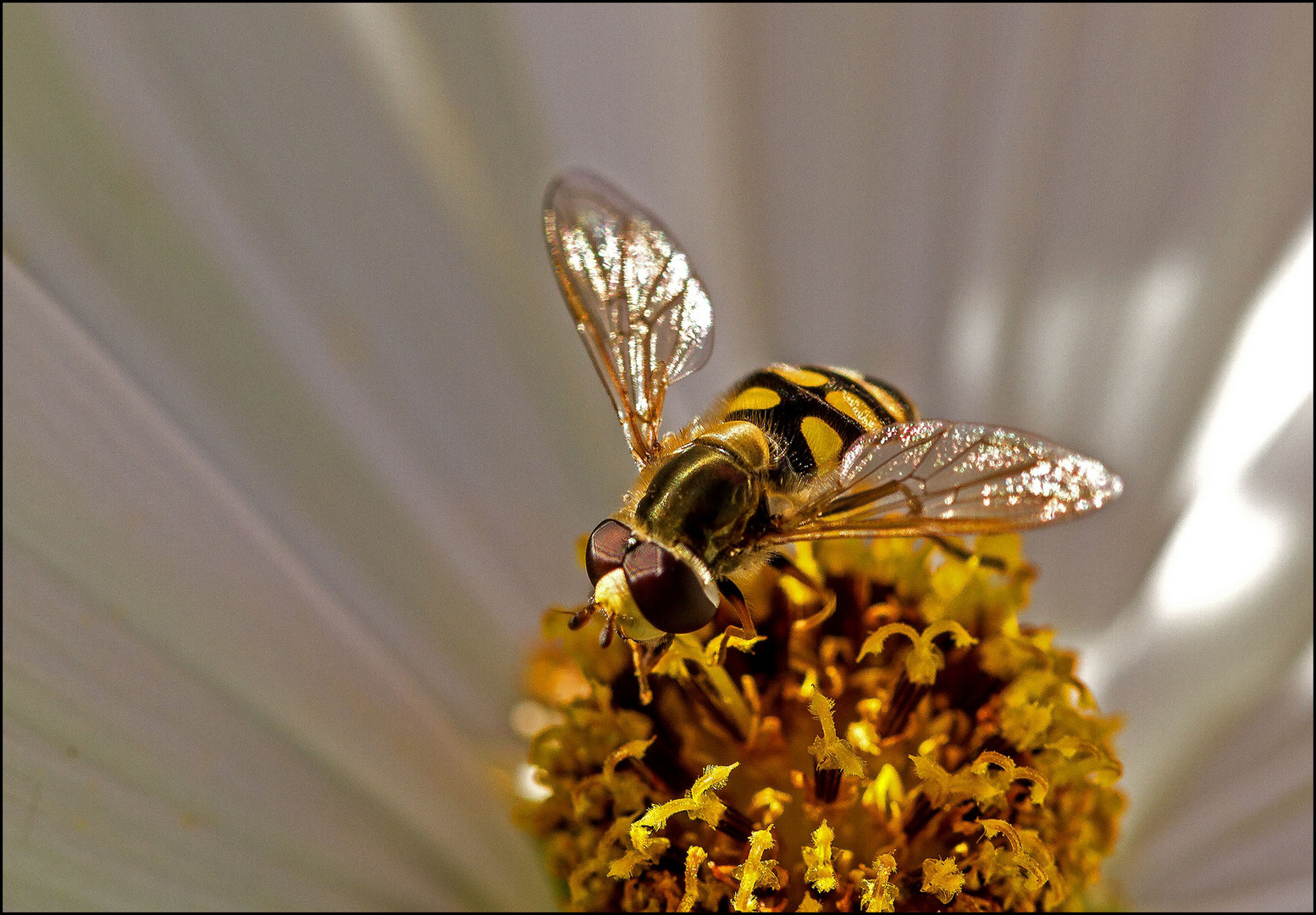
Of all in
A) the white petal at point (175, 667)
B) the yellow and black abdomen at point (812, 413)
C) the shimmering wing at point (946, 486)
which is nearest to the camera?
the shimmering wing at point (946, 486)

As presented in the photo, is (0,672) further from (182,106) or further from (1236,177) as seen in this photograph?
(1236,177)

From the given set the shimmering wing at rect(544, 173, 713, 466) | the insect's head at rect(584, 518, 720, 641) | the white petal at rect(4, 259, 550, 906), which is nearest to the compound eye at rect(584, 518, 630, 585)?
the insect's head at rect(584, 518, 720, 641)

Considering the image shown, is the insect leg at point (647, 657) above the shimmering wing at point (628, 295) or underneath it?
underneath

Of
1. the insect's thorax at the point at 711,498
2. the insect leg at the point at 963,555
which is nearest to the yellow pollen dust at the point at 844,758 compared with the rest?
the insect leg at the point at 963,555

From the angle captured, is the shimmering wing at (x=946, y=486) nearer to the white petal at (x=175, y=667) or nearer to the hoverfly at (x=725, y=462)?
the hoverfly at (x=725, y=462)

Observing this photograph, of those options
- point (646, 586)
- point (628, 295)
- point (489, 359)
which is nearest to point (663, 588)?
point (646, 586)

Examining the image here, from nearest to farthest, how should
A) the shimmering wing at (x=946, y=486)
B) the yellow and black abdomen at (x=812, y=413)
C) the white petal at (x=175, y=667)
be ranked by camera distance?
the shimmering wing at (x=946, y=486) < the yellow and black abdomen at (x=812, y=413) < the white petal at (x=175, y=667)

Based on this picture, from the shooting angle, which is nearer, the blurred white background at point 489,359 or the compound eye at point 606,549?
the compound eye at point 606,549
